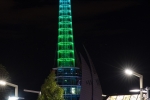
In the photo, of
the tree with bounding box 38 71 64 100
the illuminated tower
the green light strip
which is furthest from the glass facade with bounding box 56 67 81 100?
the tree with bounding box 38 71 64 100

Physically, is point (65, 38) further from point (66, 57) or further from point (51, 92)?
point (51, 92)

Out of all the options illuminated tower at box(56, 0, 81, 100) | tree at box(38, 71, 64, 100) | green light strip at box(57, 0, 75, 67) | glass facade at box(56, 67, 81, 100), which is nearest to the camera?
tree at box(38, 71, 64, 100)

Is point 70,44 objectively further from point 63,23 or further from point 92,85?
point 92,85

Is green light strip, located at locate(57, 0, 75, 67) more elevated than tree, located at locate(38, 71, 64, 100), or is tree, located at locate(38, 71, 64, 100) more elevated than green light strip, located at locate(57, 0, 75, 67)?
green light strip, located at locate(57, 0, 75, 67)

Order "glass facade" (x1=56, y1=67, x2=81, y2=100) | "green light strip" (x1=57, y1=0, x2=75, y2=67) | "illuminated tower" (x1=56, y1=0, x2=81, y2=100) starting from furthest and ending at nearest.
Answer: "glass facade" (x1=56, y1=67, x2=81, y2=100)
"illuminated tower" (x1=56, y1=0, x2=81, y2=100)
"green light strip" (x1=57, y1=0, x2=75, y2=67)

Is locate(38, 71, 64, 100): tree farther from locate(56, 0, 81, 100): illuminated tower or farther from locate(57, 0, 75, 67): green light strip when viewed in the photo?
locate(56, 0, 81, 100): illuminated tower

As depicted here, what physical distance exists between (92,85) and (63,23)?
72.0m

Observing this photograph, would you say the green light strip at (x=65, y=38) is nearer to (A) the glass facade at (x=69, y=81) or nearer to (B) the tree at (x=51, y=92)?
(A) the glass facade at (x=69, y=81)

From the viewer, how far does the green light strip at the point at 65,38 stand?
5989 inches

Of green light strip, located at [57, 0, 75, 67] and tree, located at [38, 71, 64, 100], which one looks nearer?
tree, located at [38, 71, 64, 100]

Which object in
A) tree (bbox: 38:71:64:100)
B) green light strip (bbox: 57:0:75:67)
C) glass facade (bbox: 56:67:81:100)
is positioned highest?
green light strip (bbox: 57:0:75:67)

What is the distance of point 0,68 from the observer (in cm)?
8962

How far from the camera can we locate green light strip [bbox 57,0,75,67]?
15212 centimetres

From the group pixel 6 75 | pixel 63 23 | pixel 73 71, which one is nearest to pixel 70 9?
pixel 63 23
